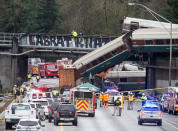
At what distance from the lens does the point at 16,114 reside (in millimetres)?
34312

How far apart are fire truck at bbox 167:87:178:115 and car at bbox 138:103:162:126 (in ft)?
37.6

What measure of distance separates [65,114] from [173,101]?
1573cm

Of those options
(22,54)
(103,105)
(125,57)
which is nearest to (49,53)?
(22,54)

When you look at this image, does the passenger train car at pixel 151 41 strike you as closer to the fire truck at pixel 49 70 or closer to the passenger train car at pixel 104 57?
the passenger train car at pixel 104 57

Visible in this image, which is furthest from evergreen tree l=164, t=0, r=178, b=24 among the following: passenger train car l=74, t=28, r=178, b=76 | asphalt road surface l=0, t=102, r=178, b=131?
asphalt road surface l=0, t=102, r=178, b=131

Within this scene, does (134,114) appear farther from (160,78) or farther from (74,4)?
(74,4)

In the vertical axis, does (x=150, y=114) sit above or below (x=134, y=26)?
below

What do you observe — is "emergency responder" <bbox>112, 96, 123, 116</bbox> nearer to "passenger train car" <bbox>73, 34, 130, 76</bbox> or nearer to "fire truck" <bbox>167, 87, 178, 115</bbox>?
"fire truck" <bbox>167, 87, 178, 115</bbox>

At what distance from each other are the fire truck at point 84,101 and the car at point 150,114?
722 centimetres

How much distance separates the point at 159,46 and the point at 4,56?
72.1 feet

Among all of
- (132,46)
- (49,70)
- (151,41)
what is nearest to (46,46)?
(132,46)

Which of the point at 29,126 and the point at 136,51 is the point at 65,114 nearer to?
the point at 29,126

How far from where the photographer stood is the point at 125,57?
70500 millimetres

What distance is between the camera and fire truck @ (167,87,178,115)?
49.9 meters
